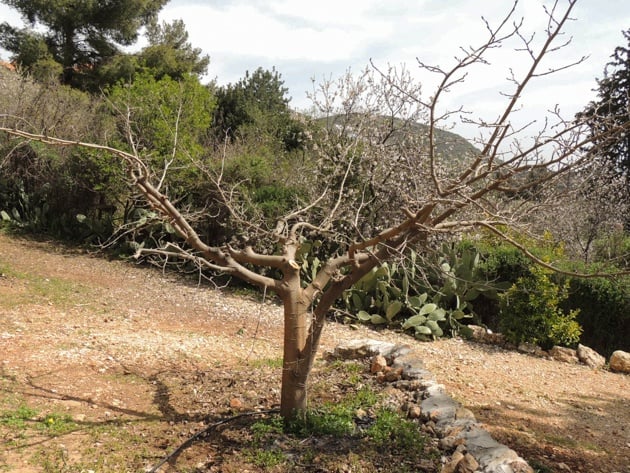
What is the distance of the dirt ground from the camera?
3.49 meters

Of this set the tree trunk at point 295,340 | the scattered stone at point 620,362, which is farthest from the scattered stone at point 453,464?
the scattered stone at point 620,362

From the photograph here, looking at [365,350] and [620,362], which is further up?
[620,362]

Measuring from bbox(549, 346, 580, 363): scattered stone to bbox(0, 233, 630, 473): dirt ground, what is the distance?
278mm

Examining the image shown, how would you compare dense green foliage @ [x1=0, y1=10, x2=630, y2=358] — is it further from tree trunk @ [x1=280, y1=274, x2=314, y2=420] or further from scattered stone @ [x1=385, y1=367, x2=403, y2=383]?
scattered stone @ [x1=385, y1=367, x2=403, y2=383]

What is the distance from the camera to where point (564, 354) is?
687 cm

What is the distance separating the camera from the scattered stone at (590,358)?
22.1ft

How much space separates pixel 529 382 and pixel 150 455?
411 centimetres

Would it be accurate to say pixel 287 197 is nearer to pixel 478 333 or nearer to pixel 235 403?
pixel 478 333

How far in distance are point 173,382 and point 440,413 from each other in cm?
224

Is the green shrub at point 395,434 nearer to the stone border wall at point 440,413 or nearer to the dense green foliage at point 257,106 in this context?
the stone border wall at point 440,413

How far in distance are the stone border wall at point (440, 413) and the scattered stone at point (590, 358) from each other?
9.67ft

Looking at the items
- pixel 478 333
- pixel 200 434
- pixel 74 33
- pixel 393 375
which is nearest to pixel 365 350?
pixel 393 375

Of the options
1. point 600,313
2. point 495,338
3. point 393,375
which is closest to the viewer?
point 393,375

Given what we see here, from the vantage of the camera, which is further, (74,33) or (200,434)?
(74,33)
